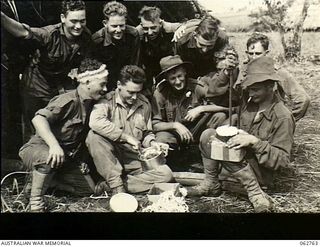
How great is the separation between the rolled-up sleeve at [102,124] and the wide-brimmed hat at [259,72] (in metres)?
1.02

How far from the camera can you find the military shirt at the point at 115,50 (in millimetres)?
5414

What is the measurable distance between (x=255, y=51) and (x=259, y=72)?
0.56 ft

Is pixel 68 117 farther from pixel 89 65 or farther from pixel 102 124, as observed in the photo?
pixel 89 65

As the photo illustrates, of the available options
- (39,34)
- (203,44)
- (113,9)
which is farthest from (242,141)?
(39,34)

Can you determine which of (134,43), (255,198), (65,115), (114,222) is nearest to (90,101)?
(65,115)

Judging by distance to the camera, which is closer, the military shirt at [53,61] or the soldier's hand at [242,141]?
the soldier's hand at [242,141]

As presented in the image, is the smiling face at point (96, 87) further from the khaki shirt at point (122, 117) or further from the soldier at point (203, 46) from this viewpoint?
the soldier at point (203, 46)

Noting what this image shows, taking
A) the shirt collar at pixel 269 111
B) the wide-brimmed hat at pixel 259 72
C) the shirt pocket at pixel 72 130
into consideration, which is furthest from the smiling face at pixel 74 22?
the shirt collar at pixel 269 111

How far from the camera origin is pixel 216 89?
540cm

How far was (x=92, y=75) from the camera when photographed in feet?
17.6

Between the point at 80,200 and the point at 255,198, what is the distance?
1314mm

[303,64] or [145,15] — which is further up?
[145,15]

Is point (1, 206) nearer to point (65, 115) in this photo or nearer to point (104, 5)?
point (65, 115)

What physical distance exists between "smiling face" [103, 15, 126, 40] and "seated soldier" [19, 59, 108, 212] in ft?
0.81
